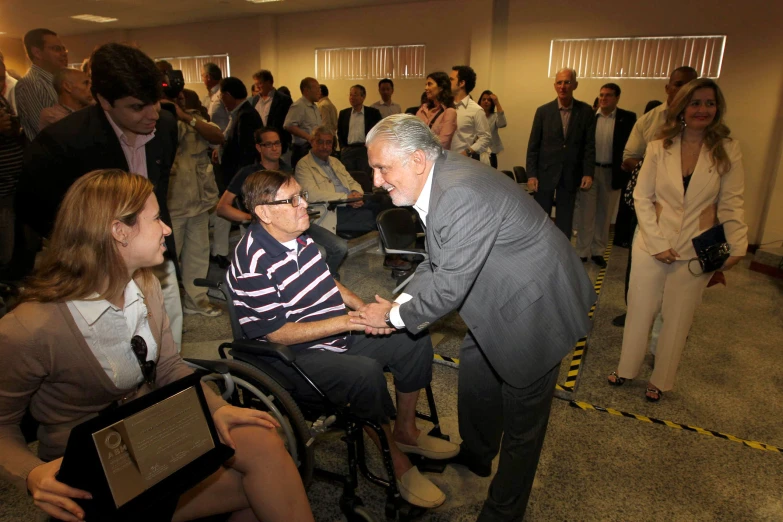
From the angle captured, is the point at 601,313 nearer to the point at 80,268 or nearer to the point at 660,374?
the point at 660,374

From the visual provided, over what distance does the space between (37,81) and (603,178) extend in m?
5.18

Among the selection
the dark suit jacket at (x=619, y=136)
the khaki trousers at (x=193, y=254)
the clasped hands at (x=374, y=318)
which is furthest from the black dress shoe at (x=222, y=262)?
the dark suit jacket at (x=619, y=136)

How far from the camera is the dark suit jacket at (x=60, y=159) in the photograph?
6.22ft

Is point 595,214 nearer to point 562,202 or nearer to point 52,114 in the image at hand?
point 562,202

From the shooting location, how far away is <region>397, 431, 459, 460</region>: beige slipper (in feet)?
6.97

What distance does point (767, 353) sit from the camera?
3367mm

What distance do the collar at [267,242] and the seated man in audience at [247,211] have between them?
1480 millimetres

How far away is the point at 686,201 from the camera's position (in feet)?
8.07

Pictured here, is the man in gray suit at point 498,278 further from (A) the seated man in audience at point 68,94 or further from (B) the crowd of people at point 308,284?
(A) the seated man in audience at point 68,94

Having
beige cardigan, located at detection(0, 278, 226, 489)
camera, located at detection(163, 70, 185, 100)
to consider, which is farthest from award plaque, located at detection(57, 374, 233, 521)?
camera, located at detection(163, 70, 185, 100)

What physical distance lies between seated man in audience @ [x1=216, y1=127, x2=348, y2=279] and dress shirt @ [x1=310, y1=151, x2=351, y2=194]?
543 mm

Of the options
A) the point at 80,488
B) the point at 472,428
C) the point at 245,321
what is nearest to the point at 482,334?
the point at 472,428

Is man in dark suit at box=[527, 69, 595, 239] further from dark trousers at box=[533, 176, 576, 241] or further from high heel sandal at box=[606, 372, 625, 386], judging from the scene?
high heel sandal at box=[606, 372, 625, 386]

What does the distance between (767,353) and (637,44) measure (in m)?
4.87
